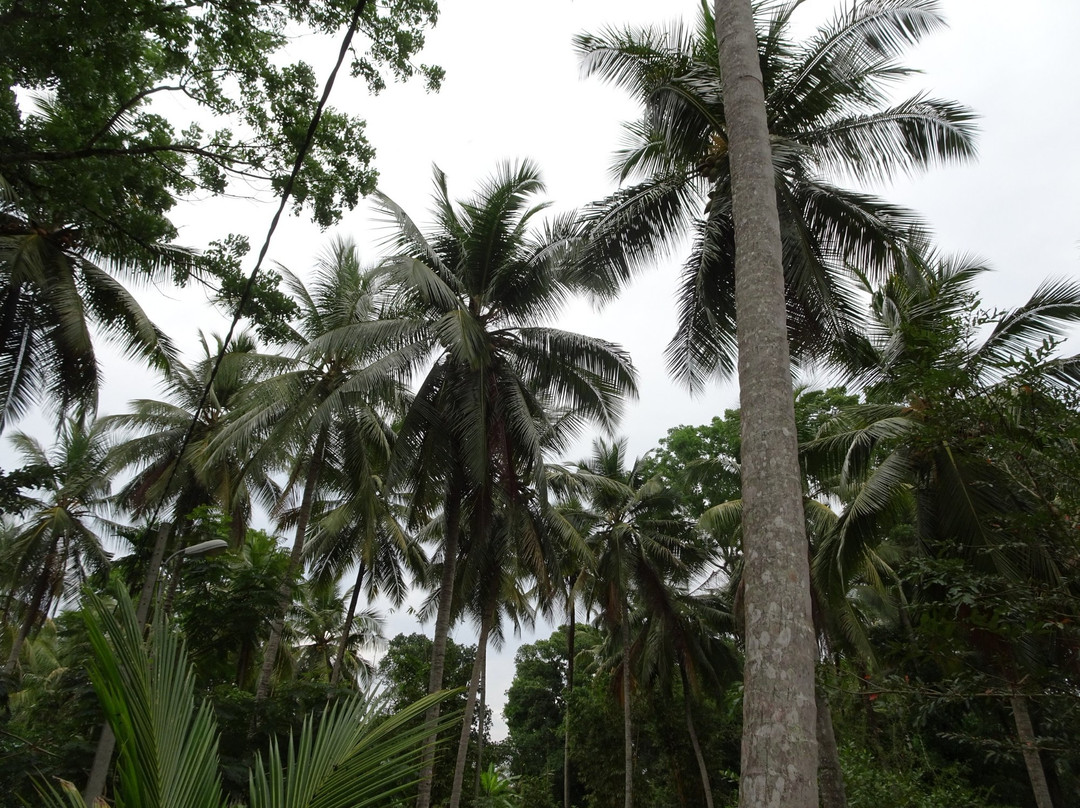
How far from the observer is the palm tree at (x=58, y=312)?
34.9ft

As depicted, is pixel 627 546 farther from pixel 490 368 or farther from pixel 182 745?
pixel 182 745

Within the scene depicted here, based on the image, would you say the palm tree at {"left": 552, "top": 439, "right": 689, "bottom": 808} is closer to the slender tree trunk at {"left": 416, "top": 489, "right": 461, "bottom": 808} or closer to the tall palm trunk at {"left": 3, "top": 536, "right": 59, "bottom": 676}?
the slender tree trunk at {"left": 416, "top": 489, "right": 461, "bottom": 808}

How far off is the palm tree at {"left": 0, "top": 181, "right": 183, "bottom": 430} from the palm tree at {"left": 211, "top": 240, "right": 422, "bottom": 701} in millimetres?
2132

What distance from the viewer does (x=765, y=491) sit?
159 inches

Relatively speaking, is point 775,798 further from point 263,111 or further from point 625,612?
point 625,612

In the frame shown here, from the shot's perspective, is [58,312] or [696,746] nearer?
[58,312]

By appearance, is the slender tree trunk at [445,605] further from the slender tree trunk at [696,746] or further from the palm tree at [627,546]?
the slender tree trunk at [696,746]

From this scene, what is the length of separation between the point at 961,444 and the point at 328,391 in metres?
12.1

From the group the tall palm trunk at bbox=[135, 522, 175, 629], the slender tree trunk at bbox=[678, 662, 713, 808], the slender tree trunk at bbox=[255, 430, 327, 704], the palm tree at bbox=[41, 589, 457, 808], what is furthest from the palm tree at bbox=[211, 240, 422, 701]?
the slender tree trunk at bbox=[678, 662, 713, 808]

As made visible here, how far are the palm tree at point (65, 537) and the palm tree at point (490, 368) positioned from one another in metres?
9.37

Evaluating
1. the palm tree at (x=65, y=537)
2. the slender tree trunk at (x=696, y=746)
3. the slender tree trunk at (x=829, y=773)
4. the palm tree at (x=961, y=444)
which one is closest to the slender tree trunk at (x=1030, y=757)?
the palm tree at (x=961, y=444)

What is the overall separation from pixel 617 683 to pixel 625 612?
375 centimetres

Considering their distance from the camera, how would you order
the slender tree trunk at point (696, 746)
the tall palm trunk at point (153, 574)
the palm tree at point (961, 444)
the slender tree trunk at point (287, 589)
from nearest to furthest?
the palm tree at point (961, 444), the tall palm trunk at point (153, 574), the slender tree trunk at point (287, 589), the slender tree trunk at point (696, 746)

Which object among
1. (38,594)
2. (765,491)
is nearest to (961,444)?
(765,491)
